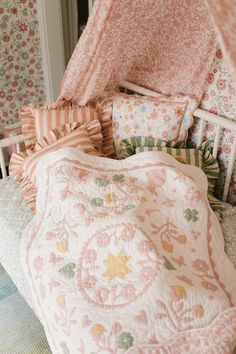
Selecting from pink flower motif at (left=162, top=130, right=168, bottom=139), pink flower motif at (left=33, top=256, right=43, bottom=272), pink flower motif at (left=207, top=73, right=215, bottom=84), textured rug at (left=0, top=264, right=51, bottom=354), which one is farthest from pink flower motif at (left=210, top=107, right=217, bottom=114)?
textured rug at (left=0, top=264, right=51, bottom=354)

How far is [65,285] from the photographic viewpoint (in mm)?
1056

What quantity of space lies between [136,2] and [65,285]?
1.11m

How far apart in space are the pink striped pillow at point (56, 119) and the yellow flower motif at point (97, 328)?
0.97 metres

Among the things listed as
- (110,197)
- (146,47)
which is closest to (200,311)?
(110,197)

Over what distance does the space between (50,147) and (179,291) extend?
91 centimetres

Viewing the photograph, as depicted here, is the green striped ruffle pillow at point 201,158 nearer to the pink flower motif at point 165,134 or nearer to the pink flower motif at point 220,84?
the pink flower motif at point 165,134

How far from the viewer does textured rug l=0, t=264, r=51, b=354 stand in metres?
1.45

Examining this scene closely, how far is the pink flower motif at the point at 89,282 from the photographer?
3.44 ft

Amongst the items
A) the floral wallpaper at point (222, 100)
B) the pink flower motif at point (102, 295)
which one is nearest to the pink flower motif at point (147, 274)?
the pink flower motif at point (102, 295)

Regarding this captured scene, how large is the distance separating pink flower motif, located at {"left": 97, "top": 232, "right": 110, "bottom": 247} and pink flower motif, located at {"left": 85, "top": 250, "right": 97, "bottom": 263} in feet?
0.11

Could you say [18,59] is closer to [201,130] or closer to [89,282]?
[201,130]

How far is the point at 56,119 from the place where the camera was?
5.47 feet

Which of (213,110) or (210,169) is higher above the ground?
(213,110)

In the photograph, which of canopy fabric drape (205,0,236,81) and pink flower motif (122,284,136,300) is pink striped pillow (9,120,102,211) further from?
canopy fabric drape (205,0,236,81)
